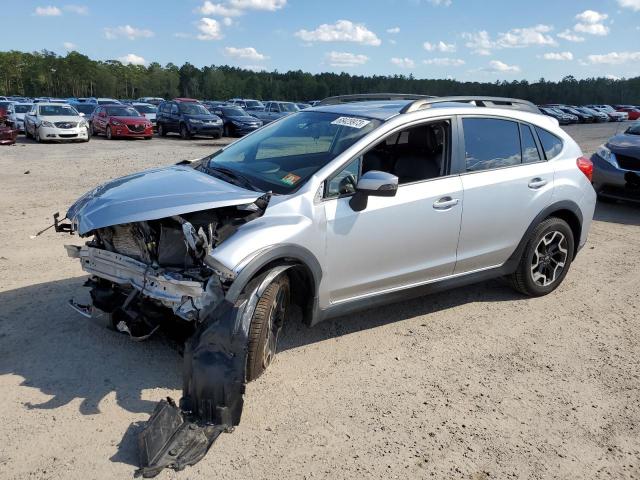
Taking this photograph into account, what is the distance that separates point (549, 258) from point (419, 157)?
178 centimetres

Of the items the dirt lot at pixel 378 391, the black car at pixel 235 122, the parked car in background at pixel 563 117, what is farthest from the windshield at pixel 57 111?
the parked car in background at pixel 563 117

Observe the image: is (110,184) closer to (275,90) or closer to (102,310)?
(102,310)

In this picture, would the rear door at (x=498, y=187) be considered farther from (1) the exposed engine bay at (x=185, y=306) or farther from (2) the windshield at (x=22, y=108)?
(2) the windshield at (x=22, y=108)

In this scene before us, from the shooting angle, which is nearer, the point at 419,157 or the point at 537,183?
the point at 419,157

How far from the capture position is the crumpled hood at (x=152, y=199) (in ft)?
10.9

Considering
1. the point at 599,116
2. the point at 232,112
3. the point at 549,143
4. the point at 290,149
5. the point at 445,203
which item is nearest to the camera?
the point at 445,203

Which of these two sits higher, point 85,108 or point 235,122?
point 85,108

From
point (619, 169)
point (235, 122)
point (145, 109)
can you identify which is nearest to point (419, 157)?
point (619, 169)

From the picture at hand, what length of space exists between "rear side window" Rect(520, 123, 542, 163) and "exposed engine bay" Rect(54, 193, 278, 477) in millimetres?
2659

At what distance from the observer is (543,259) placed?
5.20m

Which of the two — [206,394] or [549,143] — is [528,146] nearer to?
[549,143]

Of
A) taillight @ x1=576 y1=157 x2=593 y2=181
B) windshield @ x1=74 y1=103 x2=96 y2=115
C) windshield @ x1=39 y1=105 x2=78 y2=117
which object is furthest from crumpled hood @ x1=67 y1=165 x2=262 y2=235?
windshield @ x1=74 y1=103 x2=96 y2=115

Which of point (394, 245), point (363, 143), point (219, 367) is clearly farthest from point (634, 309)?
point (219, 367)

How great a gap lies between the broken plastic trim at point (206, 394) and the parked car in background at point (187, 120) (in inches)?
881
